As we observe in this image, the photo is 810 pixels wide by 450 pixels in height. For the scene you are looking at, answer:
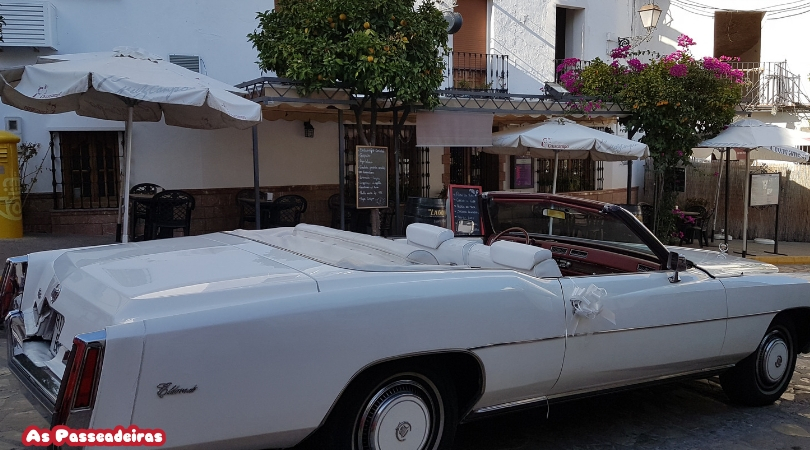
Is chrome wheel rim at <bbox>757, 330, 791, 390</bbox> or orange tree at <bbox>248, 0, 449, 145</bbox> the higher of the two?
orange tree at <bbox>248, 0, 449, 145</bbox>

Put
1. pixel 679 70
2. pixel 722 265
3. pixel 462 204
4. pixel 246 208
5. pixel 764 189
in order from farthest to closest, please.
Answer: pixel 764 189 < pixel 679 70 < pixel 246 208 < pixel 462 204 < pixel 722 265

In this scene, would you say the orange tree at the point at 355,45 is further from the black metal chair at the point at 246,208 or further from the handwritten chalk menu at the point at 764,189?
the handwritten chalk menu at the point at 764,189

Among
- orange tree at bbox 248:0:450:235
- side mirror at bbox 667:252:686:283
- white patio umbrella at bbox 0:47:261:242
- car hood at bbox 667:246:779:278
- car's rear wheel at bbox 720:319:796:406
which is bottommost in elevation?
car's rear wheel at bbox 720:319:796:406

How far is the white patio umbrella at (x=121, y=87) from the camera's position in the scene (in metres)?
6.85

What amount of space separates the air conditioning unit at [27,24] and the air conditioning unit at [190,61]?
1.78m

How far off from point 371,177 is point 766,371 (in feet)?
19.8

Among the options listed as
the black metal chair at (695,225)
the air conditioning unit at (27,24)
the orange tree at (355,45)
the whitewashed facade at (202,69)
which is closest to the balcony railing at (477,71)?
the whitewashed facade at (202,69)

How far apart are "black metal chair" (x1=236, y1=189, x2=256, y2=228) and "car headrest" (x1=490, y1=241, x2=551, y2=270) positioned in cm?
734

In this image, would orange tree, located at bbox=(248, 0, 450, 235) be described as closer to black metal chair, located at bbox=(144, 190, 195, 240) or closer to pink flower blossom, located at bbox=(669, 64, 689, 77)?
black metal chair, located at bbox=(144, 190, 195, 240)

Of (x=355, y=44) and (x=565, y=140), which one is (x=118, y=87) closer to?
(x=355, y=44)

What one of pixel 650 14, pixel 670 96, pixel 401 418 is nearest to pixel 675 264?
pixel 401 418

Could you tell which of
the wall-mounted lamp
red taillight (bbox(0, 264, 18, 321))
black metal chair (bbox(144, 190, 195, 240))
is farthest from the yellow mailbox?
the wall-mounted lamp

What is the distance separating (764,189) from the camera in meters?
13.0

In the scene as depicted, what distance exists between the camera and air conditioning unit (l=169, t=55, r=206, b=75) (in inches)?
449
